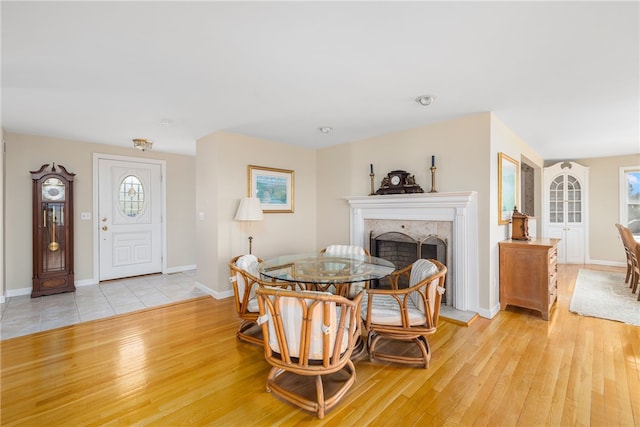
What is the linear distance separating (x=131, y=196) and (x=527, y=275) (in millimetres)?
5953

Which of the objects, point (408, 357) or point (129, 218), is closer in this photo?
point (408, 357)

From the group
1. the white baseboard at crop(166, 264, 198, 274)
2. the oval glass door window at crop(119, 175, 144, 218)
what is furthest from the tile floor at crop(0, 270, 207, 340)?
the oval glass door window at crop(119, 175, 144, 218)

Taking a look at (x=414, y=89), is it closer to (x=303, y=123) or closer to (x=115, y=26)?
(x=303, y=123)

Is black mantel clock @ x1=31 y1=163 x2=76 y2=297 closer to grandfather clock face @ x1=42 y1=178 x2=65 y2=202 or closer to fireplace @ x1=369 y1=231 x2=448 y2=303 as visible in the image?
grandfather clock face @ x1=42 y1=178 x2=65 y2=202

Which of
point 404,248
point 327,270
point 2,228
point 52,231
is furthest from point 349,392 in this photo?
point 2,228

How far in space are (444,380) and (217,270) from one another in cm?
298

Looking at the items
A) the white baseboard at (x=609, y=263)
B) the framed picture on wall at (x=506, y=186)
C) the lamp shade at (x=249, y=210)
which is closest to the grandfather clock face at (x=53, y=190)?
the lamp shade at (x=249, y=210)

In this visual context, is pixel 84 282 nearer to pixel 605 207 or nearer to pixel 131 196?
pixel 131 196

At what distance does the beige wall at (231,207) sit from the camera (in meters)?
3.96

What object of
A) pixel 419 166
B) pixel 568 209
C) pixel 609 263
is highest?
pixel 419 166

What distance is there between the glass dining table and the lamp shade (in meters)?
0.91

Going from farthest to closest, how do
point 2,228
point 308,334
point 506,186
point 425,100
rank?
point 2,228 < point 506,186 < point 425,100 < point 308,334

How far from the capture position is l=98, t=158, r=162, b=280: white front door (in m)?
4.77

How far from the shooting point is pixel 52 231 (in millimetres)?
4129
